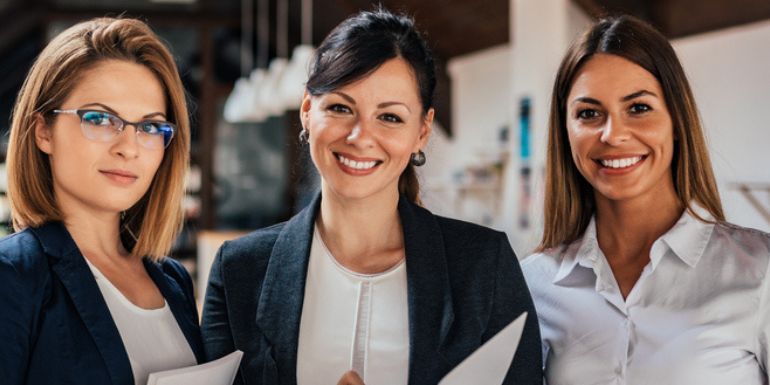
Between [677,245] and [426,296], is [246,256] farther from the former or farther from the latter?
[677,245]

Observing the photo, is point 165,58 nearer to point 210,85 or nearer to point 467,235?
point 467,235

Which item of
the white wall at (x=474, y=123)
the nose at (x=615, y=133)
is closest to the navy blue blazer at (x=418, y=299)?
the nose at (x=615, y=133)

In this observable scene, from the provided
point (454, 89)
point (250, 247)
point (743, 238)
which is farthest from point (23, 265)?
point (454, 89)

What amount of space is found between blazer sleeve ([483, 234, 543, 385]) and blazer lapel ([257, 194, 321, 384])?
0.39 meters

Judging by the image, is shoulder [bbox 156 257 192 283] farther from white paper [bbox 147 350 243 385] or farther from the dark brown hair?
the dark brown hair

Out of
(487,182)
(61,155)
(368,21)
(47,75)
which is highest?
(368,21)

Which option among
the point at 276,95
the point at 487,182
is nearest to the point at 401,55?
the point at 276,95

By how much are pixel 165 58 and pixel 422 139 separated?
603 mm

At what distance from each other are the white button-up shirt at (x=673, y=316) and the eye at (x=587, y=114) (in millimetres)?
310

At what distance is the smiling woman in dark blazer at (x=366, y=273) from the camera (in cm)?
159

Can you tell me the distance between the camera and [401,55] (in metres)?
1.68

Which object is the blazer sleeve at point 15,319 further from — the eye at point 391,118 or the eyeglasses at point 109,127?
the eye at point 391,118

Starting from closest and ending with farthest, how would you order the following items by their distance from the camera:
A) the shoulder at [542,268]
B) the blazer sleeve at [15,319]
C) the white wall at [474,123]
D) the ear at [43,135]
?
the blazer sleeve at [15,319]
the ear at [43,135]
the shoulder at [542,268]
the white wall at [474,123]

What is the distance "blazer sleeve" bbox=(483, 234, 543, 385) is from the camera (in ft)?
5.10
